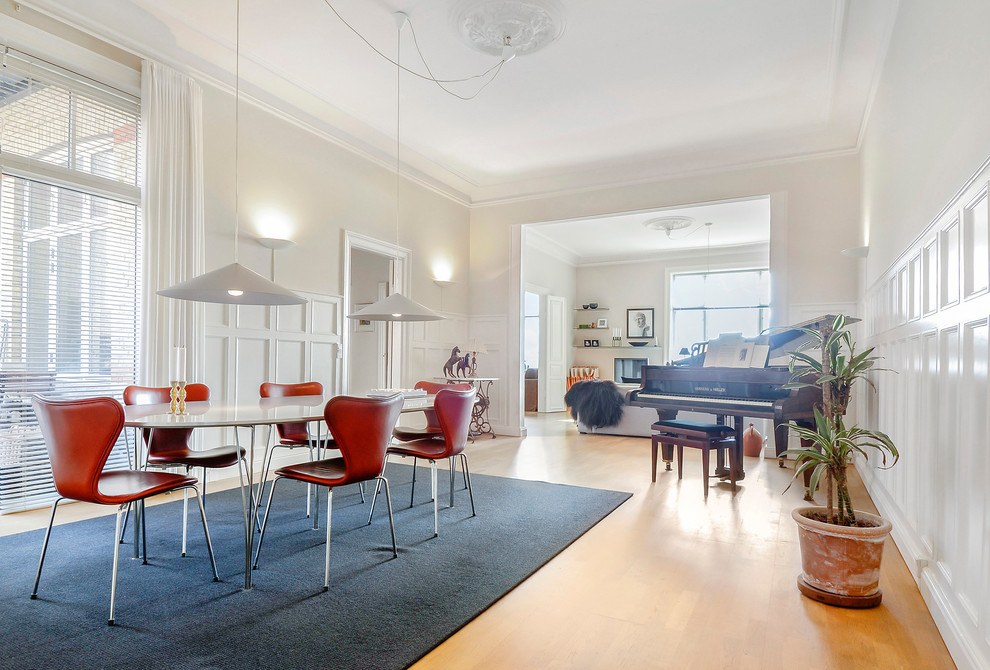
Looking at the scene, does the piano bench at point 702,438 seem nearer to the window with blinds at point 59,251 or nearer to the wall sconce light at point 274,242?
the wall sconce light at point 274,242

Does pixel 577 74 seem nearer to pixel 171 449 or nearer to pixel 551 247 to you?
pixel 171 449

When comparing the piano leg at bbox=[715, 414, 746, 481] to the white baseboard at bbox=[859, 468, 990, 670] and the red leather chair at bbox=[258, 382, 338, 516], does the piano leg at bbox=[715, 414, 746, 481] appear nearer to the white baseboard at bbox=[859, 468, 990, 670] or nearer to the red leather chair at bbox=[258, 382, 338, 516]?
the white baseboard at bbox=[859, 468, 990, 670]

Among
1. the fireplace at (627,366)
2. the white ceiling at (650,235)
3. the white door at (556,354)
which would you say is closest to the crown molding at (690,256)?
the white ceiling at (650,235)

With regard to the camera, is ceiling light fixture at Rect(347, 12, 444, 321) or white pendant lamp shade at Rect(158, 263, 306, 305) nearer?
white pendant lamp shade at Rect(158, 263, 306, 305)

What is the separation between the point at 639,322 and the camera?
11.3 meters

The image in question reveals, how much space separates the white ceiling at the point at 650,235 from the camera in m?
8.32

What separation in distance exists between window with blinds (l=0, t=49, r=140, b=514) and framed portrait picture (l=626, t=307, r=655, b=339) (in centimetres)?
891

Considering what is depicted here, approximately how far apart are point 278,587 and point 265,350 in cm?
288

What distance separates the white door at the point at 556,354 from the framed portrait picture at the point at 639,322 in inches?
49.2

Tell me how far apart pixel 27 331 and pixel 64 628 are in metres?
2.24

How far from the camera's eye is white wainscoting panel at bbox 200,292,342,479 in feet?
14.9

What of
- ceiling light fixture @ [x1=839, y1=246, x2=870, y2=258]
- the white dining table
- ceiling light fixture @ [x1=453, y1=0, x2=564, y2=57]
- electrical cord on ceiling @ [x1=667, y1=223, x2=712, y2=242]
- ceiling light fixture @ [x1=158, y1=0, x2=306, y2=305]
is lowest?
the white dining table

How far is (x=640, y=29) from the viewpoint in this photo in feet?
13.1

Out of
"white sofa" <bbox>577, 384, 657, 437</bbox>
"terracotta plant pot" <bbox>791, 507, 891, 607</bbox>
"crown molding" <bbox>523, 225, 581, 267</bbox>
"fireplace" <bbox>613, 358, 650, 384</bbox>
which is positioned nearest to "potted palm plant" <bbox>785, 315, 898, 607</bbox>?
"terracotta plant pot" <bbox>791, 507, 891, 607</bbox>
